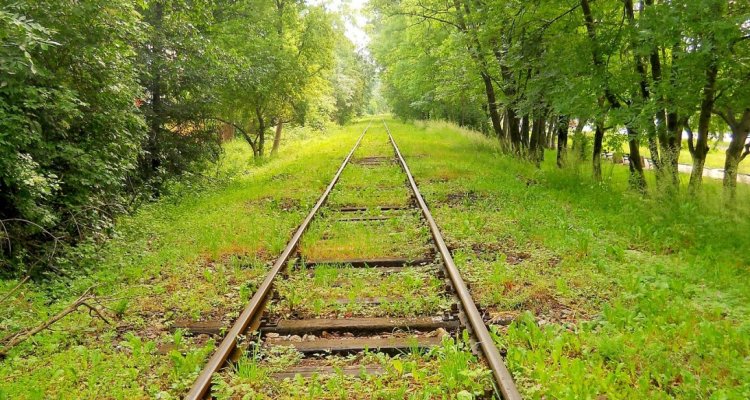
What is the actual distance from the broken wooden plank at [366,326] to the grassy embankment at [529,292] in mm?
571

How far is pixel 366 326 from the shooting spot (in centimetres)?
445

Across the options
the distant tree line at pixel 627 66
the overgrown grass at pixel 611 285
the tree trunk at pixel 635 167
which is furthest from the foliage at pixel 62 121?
the tree trunk at pixel 635 167

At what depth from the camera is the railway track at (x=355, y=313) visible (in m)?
3.81

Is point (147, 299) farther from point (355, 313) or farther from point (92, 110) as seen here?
point (92, 110)

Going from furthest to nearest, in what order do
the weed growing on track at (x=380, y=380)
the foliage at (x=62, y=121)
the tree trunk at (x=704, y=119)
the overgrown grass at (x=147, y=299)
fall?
→ the tree trunk at (x=704, y=119), the foliage at (x=62, y=121), the overgrown grass at (x=147, y=299), the weed growing on track at (x=380, y=380)

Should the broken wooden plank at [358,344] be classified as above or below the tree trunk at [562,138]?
below

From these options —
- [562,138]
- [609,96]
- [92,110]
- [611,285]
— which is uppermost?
[92,110]

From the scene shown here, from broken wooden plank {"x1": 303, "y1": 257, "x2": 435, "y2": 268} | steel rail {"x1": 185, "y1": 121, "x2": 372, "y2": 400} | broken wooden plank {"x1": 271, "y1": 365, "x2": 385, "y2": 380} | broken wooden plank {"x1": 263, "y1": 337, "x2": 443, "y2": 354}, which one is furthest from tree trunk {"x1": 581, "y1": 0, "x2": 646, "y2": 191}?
broken wooden plank {"x1": 271, "y1": 365, "x2": 385, "y2": 380}

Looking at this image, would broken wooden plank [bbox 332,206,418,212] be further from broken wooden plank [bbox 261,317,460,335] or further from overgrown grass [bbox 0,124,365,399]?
broken wooden plank [bbox 261,317,460,335]

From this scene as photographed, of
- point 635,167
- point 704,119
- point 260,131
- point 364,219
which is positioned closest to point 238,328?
point 364,219

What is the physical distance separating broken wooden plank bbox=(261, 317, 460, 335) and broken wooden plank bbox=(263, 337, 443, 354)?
17 cm

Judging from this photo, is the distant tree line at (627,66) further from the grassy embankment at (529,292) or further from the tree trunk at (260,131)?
the tree trunk at (260,131)

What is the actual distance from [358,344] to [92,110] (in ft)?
18.7

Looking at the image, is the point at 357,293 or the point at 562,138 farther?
the point at 562,138
